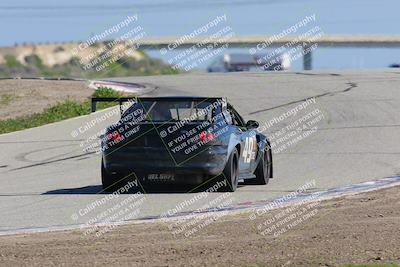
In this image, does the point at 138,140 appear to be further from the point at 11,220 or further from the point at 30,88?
the point at 30,88

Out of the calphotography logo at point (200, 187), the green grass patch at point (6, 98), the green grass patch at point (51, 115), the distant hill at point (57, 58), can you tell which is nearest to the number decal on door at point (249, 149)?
the calphotography logo at point (200, 187)

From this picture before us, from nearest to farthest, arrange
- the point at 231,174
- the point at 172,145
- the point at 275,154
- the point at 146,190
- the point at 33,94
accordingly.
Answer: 1. the point at 172,145
2. the point at 231,174
3. the point at 146,190
4. the point at 275,154
5. the point at 33,94

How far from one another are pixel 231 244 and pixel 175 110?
5.17 meters

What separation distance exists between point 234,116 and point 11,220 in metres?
4.36

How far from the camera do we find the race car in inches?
578

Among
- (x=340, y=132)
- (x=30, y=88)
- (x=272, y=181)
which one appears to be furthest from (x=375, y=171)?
(x=30, y=88)

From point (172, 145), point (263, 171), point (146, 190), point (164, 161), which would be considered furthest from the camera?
point (263, 171)

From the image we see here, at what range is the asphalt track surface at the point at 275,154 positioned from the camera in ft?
46.8

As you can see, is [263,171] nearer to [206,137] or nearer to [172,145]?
[206,137]

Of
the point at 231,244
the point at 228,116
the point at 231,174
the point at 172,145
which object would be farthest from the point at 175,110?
the point at 231,244

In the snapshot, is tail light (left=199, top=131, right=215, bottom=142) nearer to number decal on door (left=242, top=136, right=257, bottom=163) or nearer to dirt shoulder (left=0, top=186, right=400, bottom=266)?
number decal on door (left=242, top=136, right=257, bottom=163)

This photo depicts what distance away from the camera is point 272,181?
55.9 ft

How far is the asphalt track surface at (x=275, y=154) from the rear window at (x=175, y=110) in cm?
102

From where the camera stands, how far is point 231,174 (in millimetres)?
14984
